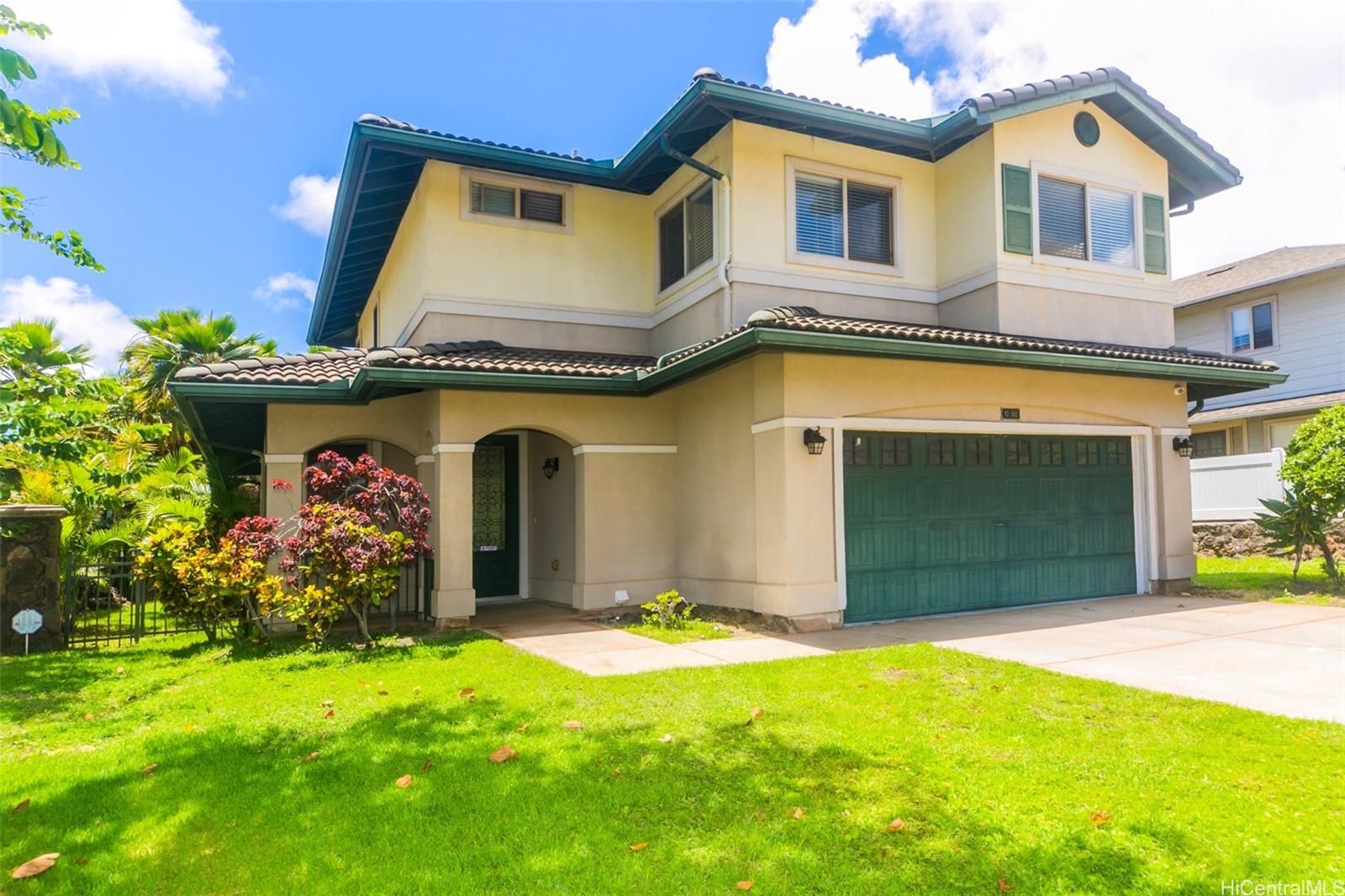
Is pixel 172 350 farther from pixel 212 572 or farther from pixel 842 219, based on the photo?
pixel 842 219

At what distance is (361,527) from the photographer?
27.9ft

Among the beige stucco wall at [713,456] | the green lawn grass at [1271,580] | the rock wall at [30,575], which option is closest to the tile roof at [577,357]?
the beige stucco wall at [713,456]

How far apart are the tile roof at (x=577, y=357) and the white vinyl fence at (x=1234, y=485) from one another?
5254 mm

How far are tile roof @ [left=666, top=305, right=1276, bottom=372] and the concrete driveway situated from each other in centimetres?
322

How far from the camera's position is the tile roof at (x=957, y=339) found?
28.2ft

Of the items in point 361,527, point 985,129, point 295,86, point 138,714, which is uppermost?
point 295,86

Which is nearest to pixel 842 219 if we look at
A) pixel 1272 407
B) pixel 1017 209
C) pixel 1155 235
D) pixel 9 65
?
pixel 1017 209

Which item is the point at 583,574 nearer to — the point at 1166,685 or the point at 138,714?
the point at 138,714

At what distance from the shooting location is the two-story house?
1848 centimetres

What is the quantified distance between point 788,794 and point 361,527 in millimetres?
5962

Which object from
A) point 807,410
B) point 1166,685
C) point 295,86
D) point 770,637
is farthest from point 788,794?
point 295,86

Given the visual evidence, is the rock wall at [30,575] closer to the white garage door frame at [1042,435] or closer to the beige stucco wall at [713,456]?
the beige stucco wall at [713,456]

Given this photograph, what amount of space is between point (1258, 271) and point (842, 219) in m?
15.9

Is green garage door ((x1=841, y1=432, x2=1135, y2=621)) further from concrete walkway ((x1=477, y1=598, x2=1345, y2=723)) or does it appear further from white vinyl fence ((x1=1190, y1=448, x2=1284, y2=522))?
white vinyl fence ((x1=1190, y1=448, x2=1284, y2=522))
